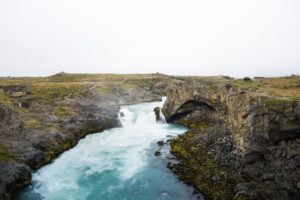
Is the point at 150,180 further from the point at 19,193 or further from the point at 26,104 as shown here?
the point at 26,104

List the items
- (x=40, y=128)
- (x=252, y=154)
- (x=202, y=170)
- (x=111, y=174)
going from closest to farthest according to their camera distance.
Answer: (x=252, y=154)
(x=202, y=170)
(x=111, y=174)
(x=40, y=128)

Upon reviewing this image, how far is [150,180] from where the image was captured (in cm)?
3747

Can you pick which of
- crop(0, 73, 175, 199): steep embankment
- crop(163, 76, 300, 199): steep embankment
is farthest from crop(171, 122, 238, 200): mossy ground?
crop(0, 73, 175, 199): steep embankment

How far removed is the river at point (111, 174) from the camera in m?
33.9

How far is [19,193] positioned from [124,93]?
80775mm

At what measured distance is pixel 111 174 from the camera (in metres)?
40.4

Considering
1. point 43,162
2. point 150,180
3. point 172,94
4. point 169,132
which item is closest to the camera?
point 150,180

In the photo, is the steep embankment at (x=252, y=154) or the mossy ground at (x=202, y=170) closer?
Answer: the steep embankment at (x=252, y=154)

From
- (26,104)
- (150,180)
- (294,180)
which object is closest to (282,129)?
(294,180)

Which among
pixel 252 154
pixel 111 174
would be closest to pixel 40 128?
pixel 111 174

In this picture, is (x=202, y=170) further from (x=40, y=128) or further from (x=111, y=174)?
(x=40, y=128)

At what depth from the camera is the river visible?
111 feet

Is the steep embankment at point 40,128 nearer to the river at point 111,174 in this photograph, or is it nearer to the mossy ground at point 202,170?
the river at point 111,174

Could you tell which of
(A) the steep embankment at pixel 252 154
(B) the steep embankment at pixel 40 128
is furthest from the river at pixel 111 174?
(A) the steep embankment at pixel 252 154
